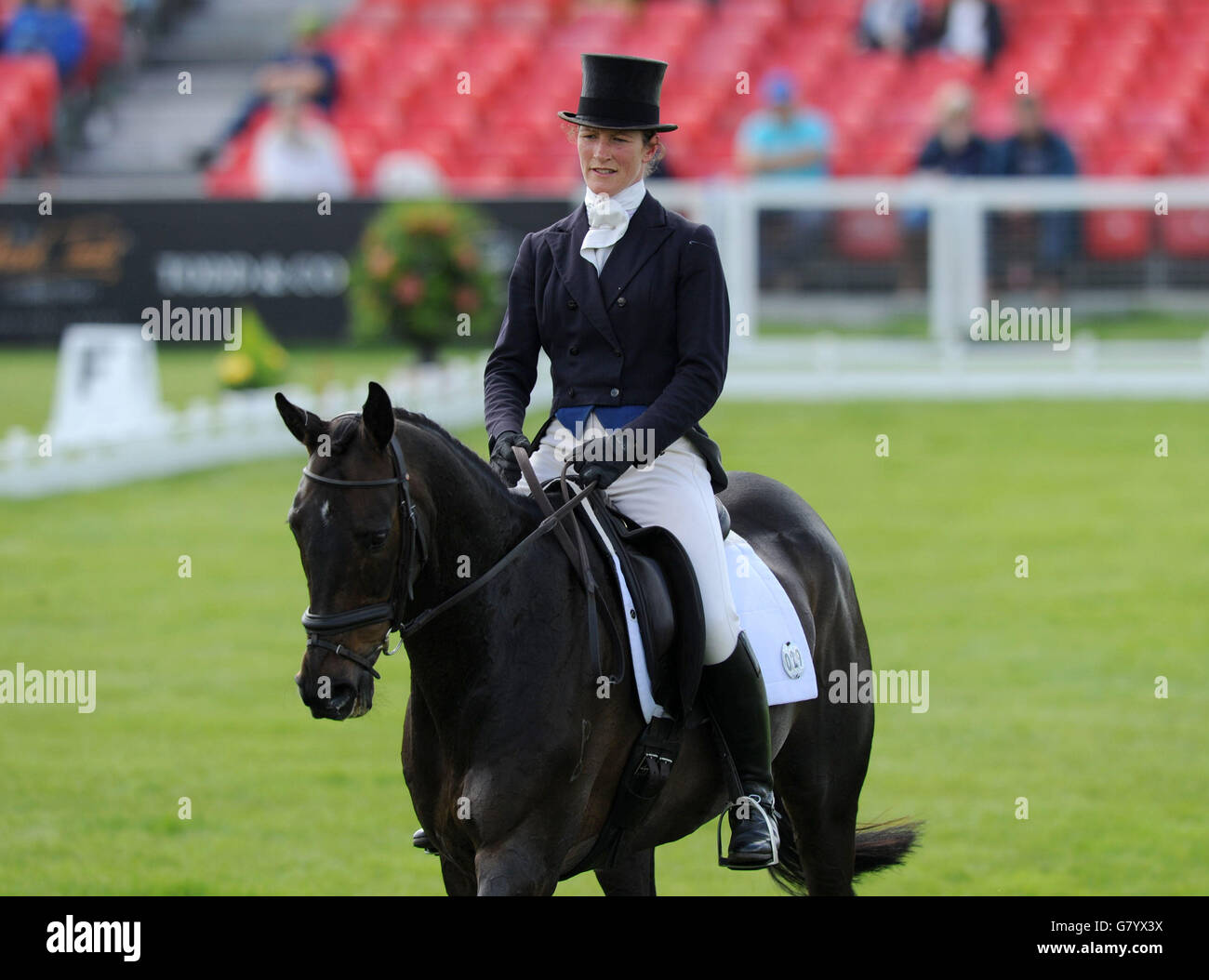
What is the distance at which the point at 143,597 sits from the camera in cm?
1170

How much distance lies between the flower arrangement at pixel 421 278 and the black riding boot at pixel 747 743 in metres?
11.4

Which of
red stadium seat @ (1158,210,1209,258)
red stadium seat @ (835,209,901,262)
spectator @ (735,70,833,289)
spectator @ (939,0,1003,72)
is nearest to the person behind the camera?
red stadium seat @ (1158,210,1209,258)

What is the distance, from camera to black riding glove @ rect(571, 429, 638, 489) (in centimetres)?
472

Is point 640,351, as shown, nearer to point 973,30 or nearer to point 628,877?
point 628,877

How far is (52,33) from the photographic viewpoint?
78.1ft

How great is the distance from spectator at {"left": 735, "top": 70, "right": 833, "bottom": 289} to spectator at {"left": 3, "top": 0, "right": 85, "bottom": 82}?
9245 mm

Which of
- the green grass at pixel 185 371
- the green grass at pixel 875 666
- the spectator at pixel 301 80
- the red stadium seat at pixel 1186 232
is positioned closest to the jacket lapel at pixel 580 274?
the green grass at pixel 875 666

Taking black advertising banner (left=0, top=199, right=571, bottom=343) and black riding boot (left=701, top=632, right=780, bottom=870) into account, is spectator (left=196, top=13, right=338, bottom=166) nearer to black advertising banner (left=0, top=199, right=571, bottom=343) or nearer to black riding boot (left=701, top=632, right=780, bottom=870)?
black advertising banner (left=0, top=199, right=571, bottom=343)

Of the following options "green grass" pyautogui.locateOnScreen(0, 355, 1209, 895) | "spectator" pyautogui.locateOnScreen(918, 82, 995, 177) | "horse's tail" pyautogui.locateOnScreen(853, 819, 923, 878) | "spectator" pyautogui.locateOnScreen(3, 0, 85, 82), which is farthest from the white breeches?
"spectator" pyautogui.locateOnScreen(3, 0, 85, 82)

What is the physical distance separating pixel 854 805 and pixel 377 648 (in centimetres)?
203

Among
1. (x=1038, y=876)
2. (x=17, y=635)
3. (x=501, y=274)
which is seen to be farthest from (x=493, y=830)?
(x=501, y=274)

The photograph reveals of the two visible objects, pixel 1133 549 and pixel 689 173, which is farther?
pixel 689 173

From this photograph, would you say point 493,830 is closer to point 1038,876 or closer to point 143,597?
point 1038,876

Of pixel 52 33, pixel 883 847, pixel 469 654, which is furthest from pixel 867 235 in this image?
pixel 469 654
